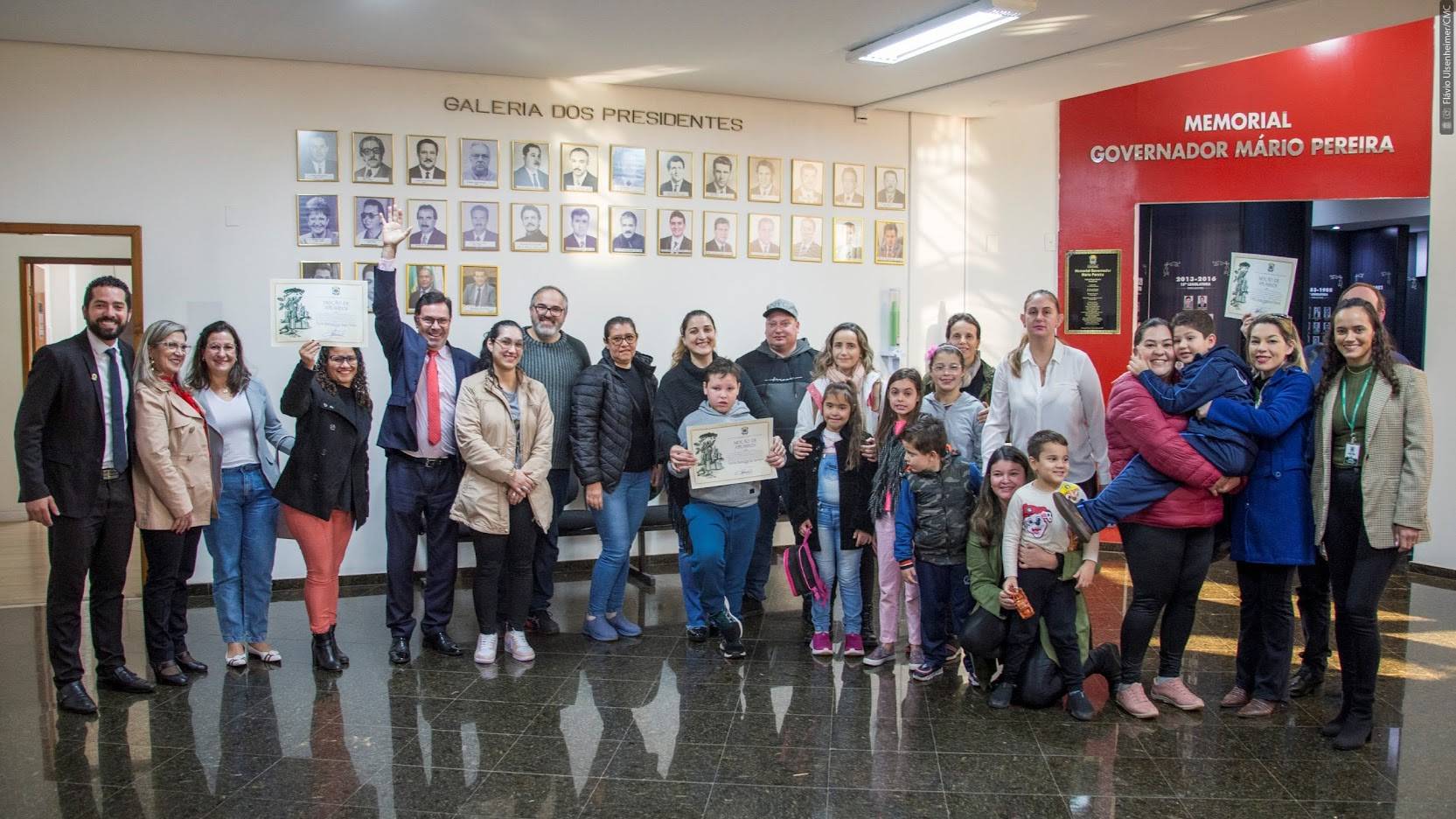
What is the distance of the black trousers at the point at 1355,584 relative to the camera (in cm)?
395

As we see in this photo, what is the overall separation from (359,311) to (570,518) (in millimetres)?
2296

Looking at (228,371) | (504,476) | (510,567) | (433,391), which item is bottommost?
(510,567)

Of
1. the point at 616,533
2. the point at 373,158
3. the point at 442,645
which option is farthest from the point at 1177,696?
the point at 373,158

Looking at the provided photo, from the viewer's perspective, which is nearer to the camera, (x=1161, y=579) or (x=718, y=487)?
(x=1161, y=579)

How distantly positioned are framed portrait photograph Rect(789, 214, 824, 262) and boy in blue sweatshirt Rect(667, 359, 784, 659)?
8.52 ft

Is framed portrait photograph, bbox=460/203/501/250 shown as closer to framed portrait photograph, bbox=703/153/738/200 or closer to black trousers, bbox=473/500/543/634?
Result: framed portrait photograph, bbox=703/153/738/200

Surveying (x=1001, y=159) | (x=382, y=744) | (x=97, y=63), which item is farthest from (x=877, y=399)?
(x=97, y=63)

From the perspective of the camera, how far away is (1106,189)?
7.98 meters

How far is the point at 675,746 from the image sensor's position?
4008 millimetres

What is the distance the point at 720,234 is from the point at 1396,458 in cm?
466

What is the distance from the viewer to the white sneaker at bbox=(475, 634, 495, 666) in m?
5.05

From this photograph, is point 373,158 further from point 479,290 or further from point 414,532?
point 414,532

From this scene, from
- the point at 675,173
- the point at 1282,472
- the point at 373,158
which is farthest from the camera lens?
the point at 675,173

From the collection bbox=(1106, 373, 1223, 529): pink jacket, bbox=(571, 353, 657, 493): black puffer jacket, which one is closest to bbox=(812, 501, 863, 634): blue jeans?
bbox=(571, 353, 657, 493): black puffer jacket
